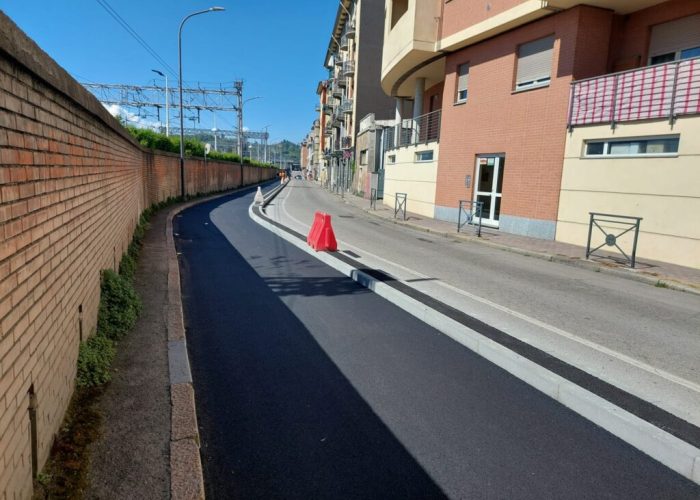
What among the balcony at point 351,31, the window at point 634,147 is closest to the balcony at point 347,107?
the balcony at point 351,31

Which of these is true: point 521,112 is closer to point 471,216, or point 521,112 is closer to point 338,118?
point 471,216

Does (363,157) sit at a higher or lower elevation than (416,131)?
lower

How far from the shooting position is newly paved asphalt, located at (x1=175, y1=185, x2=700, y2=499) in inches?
112

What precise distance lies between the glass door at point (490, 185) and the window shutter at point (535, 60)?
261 centimetres

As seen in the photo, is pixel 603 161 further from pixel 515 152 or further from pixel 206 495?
pixel 206 495

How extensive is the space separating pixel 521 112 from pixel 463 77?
414cm

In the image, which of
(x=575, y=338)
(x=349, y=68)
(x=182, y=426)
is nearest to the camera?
(x=182, y=426)

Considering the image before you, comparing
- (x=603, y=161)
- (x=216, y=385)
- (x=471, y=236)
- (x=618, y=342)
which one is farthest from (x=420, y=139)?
(x=216, y=385)

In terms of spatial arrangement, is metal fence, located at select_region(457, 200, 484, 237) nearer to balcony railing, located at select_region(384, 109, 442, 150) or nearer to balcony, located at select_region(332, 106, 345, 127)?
balcony railing, located at select_region(384, 109, 442, 150)

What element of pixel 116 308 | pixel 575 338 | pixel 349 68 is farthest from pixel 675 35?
pixel 349 68

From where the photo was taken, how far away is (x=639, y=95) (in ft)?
36.1

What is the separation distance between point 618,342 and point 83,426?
5.30 metres

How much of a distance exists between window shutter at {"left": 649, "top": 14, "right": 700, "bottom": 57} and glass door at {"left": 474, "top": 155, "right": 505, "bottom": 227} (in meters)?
5.04

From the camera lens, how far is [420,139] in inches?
874
